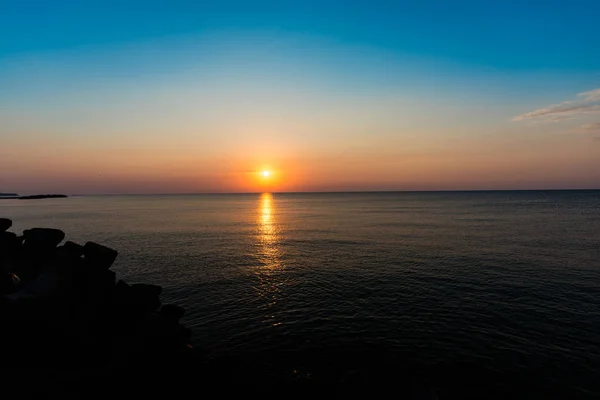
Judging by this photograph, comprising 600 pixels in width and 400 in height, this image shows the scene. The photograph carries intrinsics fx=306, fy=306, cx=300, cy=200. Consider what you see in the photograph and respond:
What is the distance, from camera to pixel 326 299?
3234 cm

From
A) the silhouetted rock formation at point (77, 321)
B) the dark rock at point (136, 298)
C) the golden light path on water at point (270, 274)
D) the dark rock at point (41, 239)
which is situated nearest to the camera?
the silhouetted rock formation at point (77, 321)

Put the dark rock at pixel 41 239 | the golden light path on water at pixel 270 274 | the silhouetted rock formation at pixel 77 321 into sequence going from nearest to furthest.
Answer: the silhouetted rock formation at pixel 77 321
the dark rock at pixel 41 239
the golden light path on water at pixel 270 274

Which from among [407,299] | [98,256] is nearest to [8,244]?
[98,256]

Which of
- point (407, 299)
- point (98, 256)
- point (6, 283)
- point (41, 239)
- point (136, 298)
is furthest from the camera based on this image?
point (407, 299)

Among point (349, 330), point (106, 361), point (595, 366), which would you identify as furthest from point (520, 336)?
point (106, 361)

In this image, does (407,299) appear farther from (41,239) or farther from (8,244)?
(8,244)

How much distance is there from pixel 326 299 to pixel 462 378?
15.3 m

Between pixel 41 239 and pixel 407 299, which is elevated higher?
pixel 41 239

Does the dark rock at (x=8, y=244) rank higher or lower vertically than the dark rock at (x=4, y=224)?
lower

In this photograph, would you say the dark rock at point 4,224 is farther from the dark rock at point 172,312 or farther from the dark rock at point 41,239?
the dark rock at point 172,312

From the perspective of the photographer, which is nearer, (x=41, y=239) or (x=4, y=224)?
(x=41, y=239)

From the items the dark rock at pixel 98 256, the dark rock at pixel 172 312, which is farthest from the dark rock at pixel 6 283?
the dark rock at pixel 172 312

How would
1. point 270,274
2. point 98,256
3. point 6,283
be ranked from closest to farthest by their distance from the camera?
point 6,283 → point 98,256 → point 270,274

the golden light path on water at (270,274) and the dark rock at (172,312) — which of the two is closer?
the dark rock at (172,312)
